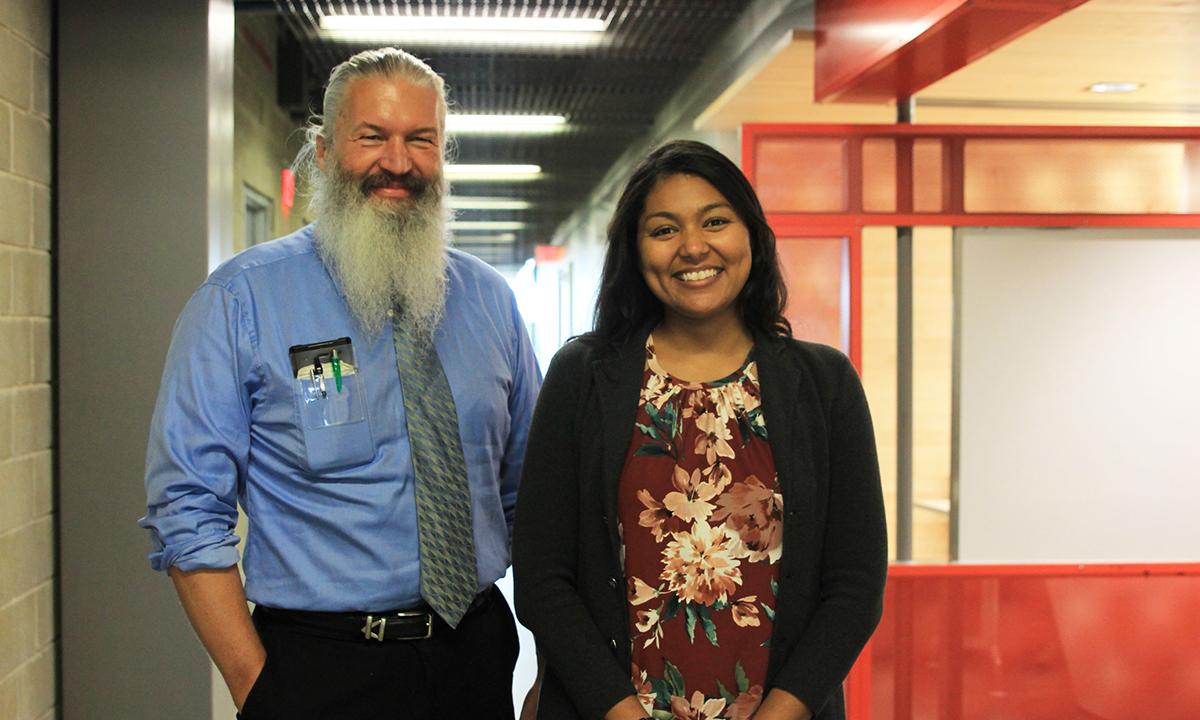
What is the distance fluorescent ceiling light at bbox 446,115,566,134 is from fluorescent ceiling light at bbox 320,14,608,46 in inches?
53.7

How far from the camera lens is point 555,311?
5.98 meters

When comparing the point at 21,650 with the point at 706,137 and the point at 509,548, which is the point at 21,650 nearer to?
the point at 509,548

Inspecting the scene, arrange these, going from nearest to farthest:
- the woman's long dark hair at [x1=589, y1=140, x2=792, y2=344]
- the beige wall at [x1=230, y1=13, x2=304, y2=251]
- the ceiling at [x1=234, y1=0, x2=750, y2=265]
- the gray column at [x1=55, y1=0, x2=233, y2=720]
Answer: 1. the woman's long dark hair at [x1=589, y1=140, x2=792, y2=344]
2. the gray column at [x1=55, y1=0, x2=233, y2=720]
3. the ceiling at [x1=234, y1=0, x2=750, y2=265]
4. the beige wall at [x1=230, y1=13, x2=304, y2=251]

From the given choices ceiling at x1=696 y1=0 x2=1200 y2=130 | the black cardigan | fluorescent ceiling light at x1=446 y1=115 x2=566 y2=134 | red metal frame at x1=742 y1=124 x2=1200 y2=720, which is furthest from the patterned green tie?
fluorescent ceiling light at x1=446 y1=115 x2=566 y2=134

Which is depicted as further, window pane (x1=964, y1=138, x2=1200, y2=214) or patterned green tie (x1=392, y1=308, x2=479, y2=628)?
window pane (x1=964, y1=138, x2=1200, y2=214)

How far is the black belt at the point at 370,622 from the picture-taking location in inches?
66.6

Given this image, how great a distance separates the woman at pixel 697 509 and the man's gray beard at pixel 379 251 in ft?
1.24

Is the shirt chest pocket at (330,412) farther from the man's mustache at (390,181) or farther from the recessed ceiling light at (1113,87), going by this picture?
the recessed ceiling light at (1113,87)

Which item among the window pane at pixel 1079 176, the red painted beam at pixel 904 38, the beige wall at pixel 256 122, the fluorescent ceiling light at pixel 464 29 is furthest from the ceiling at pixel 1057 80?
the beige wall at pixel 256 122

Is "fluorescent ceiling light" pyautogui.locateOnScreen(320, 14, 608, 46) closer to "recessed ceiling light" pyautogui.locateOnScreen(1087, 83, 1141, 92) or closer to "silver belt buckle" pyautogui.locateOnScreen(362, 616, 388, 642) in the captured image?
"recessed ceiling light" pyautogui.locateOnScreen(1087, 83, 1141, 92)

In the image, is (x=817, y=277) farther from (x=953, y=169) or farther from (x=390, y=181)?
(x=390, y=181)

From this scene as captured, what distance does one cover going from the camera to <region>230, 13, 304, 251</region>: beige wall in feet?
15.7

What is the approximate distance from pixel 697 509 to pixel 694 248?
354 mm

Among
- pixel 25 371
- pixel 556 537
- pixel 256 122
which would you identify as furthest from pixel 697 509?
pixel 256 122
